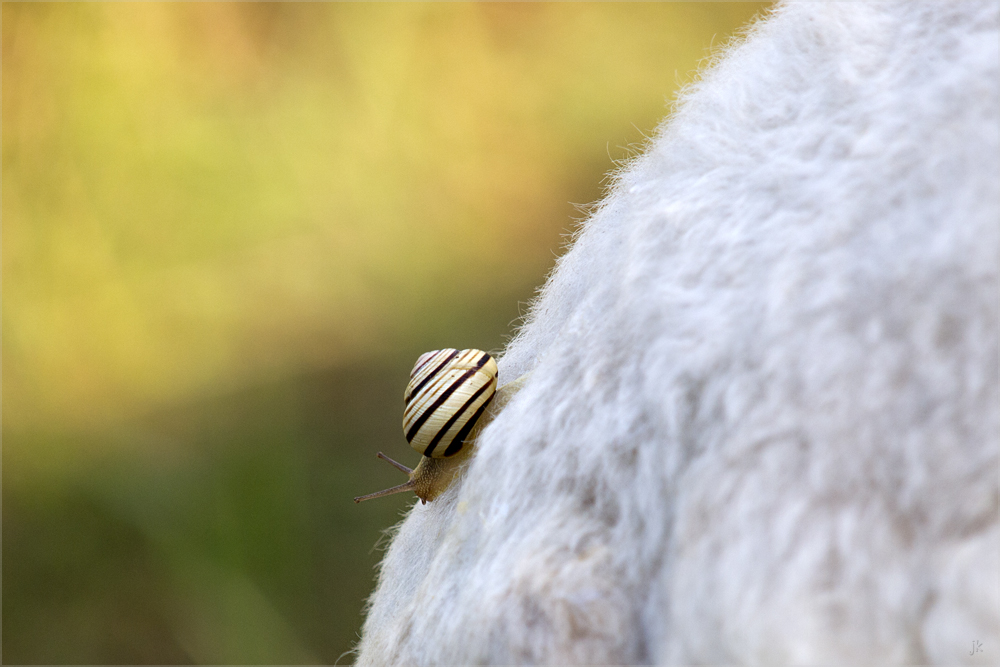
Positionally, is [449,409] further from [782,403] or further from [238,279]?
[238,279]

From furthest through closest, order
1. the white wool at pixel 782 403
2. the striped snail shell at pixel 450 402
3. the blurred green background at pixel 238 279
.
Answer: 1. the blurred green background at pixel 238 279
2. the striped snail shell at pixel 450 402
3. the white wool at pixel 782 403

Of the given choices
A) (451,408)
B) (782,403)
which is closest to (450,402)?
(451,408)

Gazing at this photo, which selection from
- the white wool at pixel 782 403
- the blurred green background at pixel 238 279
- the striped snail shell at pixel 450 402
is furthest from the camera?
the blurred green background at pixel 238 279

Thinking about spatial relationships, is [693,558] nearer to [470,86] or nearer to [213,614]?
[213,614]

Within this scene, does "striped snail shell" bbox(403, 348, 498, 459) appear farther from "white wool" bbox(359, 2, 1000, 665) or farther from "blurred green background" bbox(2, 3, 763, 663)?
"blurred green background" bbox(2, 3, 763, 663)

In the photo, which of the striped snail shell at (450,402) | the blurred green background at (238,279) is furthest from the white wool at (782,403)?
the blurred green background at (238,279)

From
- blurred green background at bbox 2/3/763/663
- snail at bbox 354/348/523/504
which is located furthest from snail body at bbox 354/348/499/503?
blurred green background at bbox 2/3/763/663

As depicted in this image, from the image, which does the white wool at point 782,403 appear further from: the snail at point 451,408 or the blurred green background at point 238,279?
the blurred green background at point 238,279
